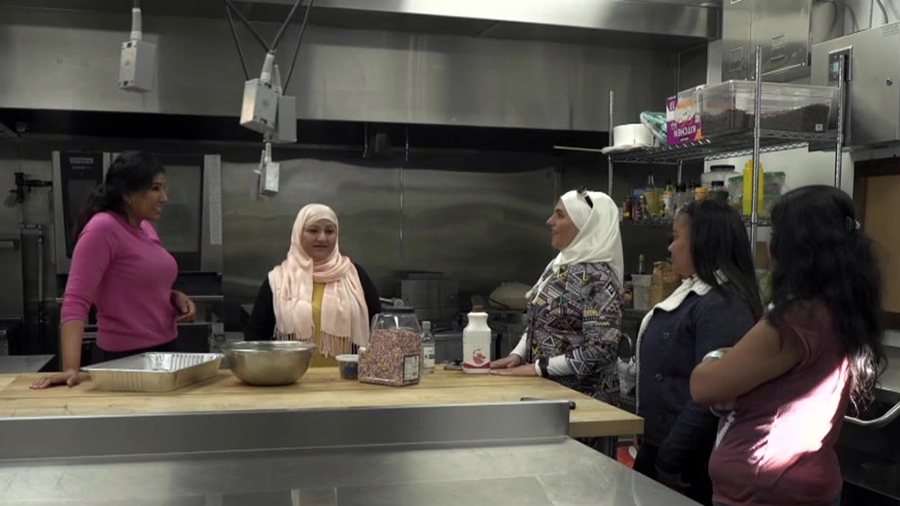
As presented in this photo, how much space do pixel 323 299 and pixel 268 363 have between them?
0.68m

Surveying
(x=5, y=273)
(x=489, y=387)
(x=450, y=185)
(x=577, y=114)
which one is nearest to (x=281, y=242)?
(x=450, y=185)

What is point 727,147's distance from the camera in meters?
3.25

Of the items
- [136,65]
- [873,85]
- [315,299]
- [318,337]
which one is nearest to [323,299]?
[315,299]

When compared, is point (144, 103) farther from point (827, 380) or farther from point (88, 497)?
point (827, 380)

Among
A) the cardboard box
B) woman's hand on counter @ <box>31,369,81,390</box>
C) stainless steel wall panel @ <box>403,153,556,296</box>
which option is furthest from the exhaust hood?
woman's hand on counter @ <box>31,369,81,390</box>

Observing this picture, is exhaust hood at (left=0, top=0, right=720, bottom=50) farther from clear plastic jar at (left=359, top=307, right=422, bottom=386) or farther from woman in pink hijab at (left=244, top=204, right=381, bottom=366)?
clear plastic jar at (left=359, top=307, right=422, bottom=386)

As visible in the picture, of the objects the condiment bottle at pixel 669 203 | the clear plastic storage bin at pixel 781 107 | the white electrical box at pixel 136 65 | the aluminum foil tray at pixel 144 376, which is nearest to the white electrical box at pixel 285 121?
the white electrical box at pixel 136 65

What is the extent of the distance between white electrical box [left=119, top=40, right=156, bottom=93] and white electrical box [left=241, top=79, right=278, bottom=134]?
23 centimetres

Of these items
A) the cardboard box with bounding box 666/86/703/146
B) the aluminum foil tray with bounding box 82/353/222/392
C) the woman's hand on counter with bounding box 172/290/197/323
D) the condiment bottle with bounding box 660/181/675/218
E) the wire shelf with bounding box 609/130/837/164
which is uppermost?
the cardboard box with bounding box 666/86/703/146

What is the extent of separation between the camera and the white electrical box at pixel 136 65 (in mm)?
1754

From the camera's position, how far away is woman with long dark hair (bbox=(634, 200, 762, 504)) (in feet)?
6.77

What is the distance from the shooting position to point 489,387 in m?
2.17

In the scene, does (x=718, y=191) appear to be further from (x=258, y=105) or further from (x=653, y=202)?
(x=258, y=105)

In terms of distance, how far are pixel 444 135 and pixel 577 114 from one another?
2.53ft
